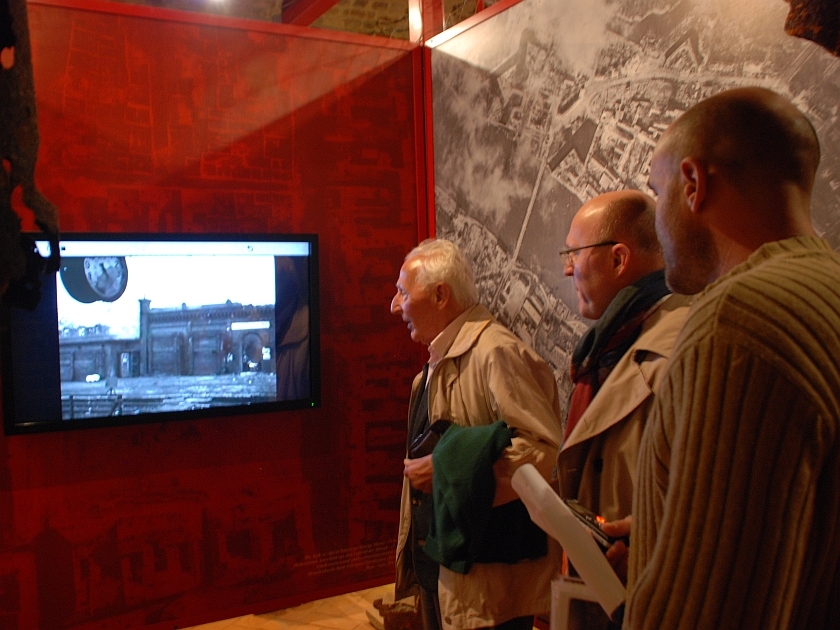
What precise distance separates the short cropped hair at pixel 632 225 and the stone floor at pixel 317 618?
2.37 meters

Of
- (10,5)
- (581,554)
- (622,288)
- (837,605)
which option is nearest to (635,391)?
(622,288)

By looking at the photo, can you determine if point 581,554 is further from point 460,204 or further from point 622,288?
point 460,204

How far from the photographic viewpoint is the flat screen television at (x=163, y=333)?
3.32 m

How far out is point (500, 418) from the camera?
2436mm

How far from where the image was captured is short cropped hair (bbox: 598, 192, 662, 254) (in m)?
2.12

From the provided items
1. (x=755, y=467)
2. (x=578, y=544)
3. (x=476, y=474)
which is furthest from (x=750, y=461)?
(x=476, y=474)

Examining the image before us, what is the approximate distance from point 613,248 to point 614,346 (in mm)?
305

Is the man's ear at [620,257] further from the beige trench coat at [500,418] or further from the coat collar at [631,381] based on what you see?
the beige trench coat at [500,418]

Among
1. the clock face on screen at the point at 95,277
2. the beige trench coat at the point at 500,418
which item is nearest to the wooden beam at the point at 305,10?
the clock face on screen at the point at 95,277

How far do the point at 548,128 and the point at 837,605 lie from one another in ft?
8.90

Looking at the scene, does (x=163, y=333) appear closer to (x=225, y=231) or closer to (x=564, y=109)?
(x=225, y=231)

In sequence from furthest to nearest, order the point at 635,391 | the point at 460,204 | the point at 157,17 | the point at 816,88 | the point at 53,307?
the point at 460,204 < the point at 157,17 < the point at 53,307 < the point at 816,88 < the point at 635,391

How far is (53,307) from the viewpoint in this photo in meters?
3.32

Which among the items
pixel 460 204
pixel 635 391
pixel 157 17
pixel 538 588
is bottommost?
pixel 538 588
